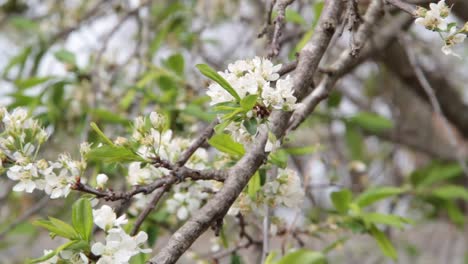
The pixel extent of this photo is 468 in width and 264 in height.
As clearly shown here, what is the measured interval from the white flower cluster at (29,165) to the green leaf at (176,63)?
80cm

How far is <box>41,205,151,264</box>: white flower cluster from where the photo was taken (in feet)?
2.22

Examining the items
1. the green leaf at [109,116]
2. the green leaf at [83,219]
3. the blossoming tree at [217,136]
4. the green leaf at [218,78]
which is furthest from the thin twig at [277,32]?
the green leaf at [109,116]

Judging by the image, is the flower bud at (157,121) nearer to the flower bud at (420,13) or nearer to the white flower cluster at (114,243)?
the white flower cluster at (114,243)

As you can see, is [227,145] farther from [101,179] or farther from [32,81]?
[32,81]

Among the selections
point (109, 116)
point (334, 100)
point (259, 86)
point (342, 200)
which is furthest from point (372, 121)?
point (259, 86)

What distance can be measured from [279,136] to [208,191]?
0.63ft

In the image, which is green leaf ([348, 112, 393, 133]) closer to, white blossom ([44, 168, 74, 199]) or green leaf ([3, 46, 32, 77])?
green leaf ([3, 46, 32, 77])

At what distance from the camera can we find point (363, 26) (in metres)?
0.98

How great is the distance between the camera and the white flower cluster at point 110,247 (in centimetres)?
68

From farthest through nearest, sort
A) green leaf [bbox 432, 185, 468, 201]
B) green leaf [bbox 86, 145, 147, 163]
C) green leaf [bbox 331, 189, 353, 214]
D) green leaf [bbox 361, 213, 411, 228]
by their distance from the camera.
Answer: green leaf [bbox 432, 185, 468, 201], green leaf [bbox 331, 189, 353, 214], green leaf [bbox 361, 213, 411, 228], green leaf [bbox 86, 145, 147, 163]

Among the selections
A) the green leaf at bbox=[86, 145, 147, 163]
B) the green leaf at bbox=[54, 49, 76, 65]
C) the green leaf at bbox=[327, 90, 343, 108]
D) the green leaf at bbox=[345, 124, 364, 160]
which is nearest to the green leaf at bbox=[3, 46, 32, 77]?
the green leaf at bbox=[54, 49, 76, 65]

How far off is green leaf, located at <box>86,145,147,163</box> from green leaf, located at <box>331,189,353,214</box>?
599 mm

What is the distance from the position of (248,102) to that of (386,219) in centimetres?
57

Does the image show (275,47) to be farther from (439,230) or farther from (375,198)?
(439,230)
